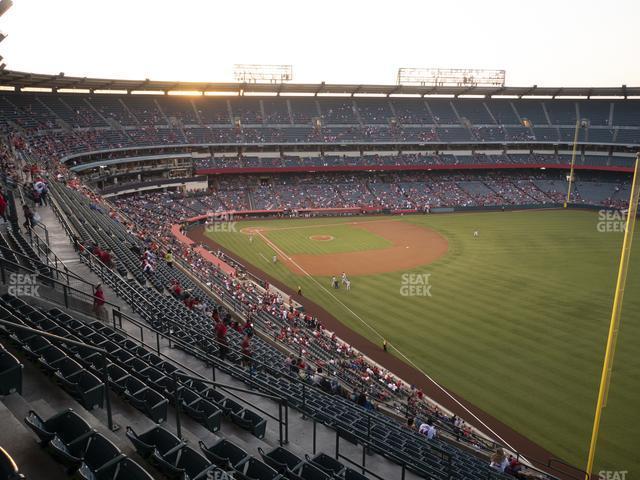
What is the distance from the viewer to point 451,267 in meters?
38.4

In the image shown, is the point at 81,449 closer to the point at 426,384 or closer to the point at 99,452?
the point at 99,452

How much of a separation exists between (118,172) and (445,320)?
47658mm

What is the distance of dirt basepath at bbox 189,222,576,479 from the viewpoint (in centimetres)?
1620

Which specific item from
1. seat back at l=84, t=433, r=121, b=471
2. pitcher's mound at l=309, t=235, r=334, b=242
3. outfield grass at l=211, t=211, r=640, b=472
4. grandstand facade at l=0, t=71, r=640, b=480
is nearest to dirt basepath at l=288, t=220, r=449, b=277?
outfield grass at l=211, t=211, r=640, b=472

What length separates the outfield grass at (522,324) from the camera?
1783 cm

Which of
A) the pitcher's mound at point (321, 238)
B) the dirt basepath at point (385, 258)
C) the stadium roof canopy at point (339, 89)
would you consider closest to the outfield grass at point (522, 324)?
the pitcher's mound at point (321, 238)

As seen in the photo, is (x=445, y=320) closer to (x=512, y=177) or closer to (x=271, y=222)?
(x=271, y=222)

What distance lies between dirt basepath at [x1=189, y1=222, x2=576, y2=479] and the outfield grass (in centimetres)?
45

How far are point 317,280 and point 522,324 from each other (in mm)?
15710

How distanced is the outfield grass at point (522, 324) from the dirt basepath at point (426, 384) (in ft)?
1.49

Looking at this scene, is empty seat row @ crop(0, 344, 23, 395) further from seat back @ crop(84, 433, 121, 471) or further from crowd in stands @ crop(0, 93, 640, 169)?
crowd in stands @ crop(0, 93, 640, 169)

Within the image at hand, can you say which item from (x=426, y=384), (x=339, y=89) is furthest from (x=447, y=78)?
(x=426, y=384)

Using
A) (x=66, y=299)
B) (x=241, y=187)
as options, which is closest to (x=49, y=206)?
(x=66, y=299)

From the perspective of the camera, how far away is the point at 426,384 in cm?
2042
